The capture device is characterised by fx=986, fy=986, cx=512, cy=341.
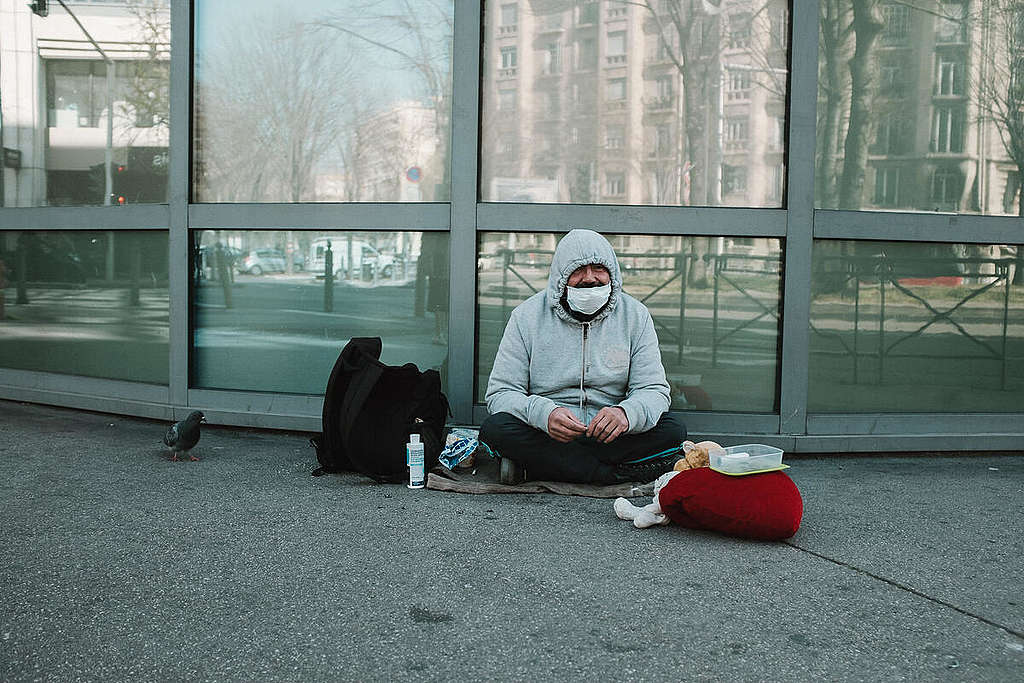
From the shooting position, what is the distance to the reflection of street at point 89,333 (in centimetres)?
597

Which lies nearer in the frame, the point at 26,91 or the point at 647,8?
the point at 647,8

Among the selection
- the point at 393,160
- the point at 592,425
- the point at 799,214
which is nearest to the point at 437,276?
the point at 393,160

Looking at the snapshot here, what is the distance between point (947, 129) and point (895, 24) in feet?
2.03

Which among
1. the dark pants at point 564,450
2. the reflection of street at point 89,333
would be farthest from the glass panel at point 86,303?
the dark pants at point 564,450

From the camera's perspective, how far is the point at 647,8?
17.1 ft

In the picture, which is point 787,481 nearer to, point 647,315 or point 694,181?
point 647,315

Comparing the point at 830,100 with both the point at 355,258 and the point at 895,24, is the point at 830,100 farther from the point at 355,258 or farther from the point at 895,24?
the point at 355,258

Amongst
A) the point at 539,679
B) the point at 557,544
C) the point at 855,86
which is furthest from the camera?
the point at 855,86

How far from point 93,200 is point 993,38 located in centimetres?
525

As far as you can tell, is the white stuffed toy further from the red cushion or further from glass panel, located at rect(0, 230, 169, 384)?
glass panel, located at rect(0, 230, 169, 384)

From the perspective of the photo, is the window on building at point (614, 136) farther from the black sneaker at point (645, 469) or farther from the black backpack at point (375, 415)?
the black sneaker at point (645, 469)

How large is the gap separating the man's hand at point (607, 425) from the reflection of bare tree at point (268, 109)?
221cm

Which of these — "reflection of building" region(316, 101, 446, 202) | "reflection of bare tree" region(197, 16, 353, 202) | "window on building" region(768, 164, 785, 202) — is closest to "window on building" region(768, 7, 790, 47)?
"window on building" region(768, 164, 785, 202)

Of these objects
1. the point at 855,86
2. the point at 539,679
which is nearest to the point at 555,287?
the point at 855,86
